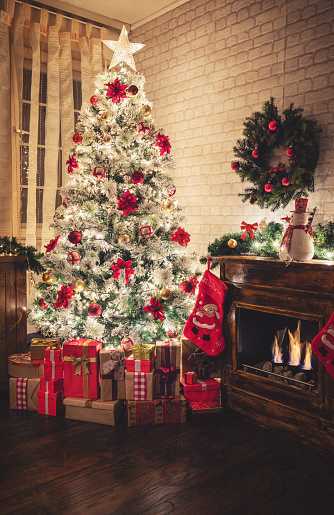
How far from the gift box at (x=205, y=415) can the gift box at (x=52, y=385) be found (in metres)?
0.93

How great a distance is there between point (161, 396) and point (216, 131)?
245cm

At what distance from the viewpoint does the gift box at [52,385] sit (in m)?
2.86

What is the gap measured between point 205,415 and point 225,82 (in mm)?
2864

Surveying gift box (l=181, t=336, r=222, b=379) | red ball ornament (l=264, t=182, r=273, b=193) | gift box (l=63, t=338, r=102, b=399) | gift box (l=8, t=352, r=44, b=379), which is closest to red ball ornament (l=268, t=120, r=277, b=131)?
red ball ornament (l=264, t=182, r=273, b=193)

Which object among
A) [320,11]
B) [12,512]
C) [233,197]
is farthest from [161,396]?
[320,11]

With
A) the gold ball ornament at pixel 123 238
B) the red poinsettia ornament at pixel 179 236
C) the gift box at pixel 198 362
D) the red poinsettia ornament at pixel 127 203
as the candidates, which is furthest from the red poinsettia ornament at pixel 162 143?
the gift box at pixel 198 362

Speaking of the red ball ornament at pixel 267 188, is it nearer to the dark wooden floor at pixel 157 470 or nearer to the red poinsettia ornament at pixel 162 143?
the red poinsettia ornament at pixel 162 143

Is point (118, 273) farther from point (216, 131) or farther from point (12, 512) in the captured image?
point (216, 131)

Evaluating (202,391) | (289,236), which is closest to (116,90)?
(289,236)

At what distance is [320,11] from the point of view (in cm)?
305

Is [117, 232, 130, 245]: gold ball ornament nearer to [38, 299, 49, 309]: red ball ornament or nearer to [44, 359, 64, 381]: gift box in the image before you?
[38, 299, 49, 309]: red ball ornament

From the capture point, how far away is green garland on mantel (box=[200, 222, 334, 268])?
2.67m

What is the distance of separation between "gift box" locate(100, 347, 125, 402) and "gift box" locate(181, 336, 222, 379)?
1.66ft

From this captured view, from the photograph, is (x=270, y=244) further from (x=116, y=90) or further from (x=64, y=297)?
(x=116, y=90)
